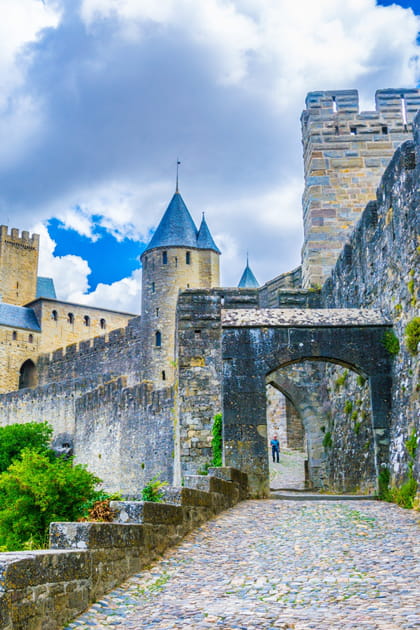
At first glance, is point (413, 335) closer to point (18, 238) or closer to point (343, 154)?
point (343, 154)

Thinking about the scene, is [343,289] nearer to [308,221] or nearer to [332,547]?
[308,221]

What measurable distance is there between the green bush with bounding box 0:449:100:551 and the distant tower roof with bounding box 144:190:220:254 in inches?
1117

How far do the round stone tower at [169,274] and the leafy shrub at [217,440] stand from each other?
24135 mm

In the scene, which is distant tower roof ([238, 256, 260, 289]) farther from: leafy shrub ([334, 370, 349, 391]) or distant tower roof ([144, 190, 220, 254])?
leafy shrub ([334, 370, 349, 391])

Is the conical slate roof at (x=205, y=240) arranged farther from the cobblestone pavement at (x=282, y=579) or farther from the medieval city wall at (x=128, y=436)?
the cobblestone pavement at (x=282, y=579)

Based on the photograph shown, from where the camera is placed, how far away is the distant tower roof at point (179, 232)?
40719mm

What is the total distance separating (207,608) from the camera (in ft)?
16.6

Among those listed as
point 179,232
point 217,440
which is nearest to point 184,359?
point 217,440

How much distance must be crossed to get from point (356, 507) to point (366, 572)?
339 centimetres

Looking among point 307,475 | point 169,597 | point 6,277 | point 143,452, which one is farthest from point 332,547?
point 6,277

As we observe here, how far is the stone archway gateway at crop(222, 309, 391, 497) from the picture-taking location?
419 inches

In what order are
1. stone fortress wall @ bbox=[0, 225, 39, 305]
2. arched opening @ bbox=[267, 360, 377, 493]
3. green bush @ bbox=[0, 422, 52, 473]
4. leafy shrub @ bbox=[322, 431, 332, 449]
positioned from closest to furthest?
arched opening @ bbox=[267, 360, 377, 493] → leafy shrub @ bbox=[322, 431, 332, 449] → green bush @ bbox=[0, 422, 52, 473] → stone fortress wall @ bbox=[0, 225, 39, 305]

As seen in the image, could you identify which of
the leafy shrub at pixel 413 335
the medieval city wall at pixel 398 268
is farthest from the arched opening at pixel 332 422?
the leafy shrub at pixel 413 335

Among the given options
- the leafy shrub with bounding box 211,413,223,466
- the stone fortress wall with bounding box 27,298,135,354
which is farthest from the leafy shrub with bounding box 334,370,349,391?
the stone fortress wall with bounding box 27,298,135,354
